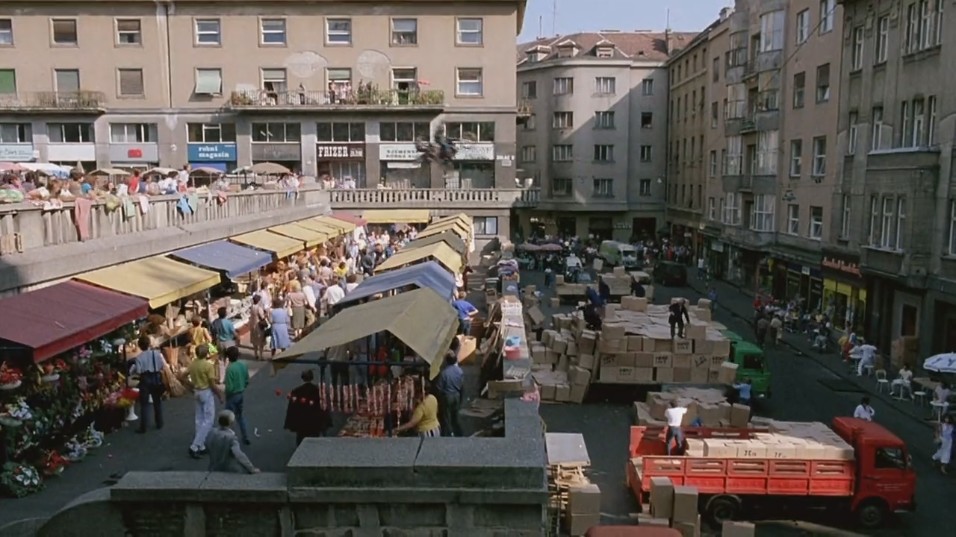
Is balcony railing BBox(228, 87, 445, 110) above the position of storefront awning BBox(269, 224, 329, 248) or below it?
above

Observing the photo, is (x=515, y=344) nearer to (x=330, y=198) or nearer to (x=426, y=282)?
(x=426, y=282)

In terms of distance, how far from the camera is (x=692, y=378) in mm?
21547

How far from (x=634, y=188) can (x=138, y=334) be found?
2360 inches

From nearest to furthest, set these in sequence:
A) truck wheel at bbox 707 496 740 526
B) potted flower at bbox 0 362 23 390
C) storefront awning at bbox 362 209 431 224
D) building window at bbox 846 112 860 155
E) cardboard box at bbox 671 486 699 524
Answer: potted flower at bbox 0 362 23 390 < cardboard box at bbox 671 486 699 524 < truck wheel at bbox 707 496 740 526 < building window at bbox 846 112 860 155 < storefront awning at bbox 362 209 431 224

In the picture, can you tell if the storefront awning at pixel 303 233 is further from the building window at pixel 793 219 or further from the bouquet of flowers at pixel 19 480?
the building window at pixel 793 219

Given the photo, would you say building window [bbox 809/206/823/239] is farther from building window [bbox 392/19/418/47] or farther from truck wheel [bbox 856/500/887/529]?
building window [bbox 392/19/418/47]

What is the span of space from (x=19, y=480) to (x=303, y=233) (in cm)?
2115

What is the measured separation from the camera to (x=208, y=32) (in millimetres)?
50812

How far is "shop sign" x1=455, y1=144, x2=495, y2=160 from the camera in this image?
170ft

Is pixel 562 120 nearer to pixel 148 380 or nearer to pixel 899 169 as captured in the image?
pixel 899 169

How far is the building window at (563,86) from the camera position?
7018 cm

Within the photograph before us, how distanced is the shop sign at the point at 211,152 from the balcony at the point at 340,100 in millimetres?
2703

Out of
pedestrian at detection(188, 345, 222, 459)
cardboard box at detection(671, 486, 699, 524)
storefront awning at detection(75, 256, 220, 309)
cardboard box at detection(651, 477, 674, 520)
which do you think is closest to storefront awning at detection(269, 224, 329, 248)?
storefront awning at detection(75, 256, 220, 309)

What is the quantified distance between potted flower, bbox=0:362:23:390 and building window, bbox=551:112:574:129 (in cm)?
6260
